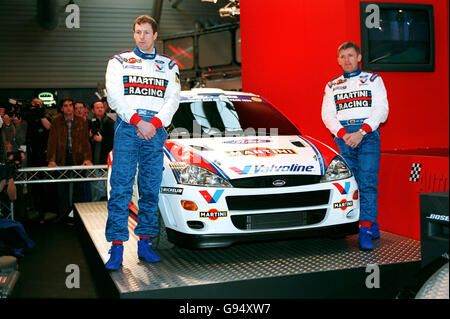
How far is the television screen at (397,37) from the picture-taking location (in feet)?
16.1

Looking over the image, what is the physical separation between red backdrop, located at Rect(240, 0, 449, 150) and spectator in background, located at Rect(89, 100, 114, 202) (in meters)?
2.61

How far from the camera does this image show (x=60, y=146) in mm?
6910

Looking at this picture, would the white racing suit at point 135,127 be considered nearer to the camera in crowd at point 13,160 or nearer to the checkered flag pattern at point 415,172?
the checkered flag pattern at point 415,172

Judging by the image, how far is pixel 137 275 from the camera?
3.33 meters

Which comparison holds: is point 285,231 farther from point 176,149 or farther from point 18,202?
point 18,202

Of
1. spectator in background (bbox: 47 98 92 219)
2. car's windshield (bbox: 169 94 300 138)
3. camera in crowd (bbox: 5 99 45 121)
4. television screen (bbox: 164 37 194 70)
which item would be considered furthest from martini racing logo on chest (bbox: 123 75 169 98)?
television screen (bbox: 164 37 194 70)

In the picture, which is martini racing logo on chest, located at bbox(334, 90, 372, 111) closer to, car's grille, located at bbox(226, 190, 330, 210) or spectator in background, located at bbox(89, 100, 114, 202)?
car's grille, located at bbox(226, 190, 330, 210)

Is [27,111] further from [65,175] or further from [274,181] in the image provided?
[274,181]

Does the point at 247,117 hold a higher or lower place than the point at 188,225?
higher

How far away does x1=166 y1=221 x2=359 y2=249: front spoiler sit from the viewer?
11.2ft

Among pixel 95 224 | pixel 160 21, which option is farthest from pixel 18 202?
pixel 160 21

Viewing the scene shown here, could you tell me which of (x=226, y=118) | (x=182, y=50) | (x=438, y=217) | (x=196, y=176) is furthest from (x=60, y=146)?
(x=182, y=50)

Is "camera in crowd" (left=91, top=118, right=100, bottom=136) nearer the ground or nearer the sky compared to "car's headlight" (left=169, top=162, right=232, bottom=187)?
nearer the sky

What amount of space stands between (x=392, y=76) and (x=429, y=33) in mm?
606
